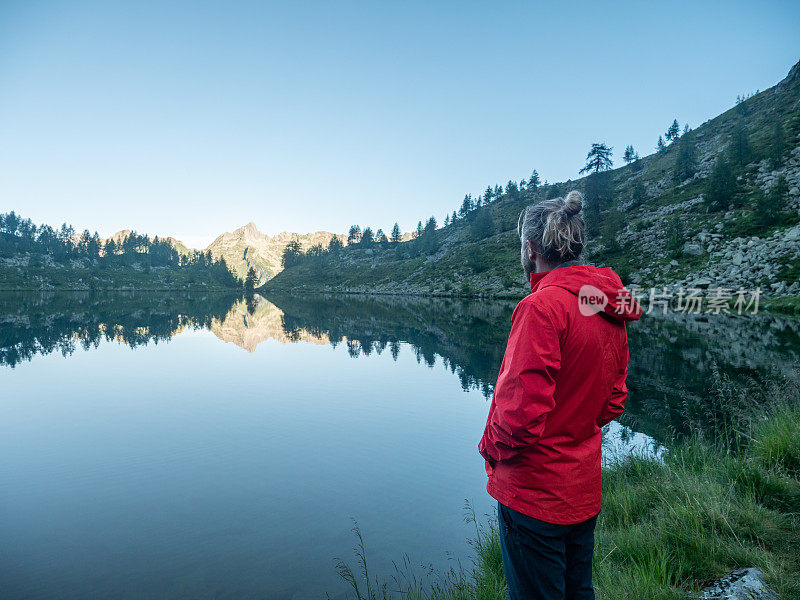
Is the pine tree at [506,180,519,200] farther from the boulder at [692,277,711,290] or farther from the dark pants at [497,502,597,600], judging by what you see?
the dark pants at [497,502,597,600]

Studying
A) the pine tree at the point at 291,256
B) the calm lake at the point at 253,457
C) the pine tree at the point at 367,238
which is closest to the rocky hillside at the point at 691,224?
the calm lake at the point at 253,457

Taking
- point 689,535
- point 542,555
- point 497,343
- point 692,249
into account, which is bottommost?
point 497,343

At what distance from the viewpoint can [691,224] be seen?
59594mm

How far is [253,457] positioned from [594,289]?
9542mm

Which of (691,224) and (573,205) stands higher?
(691,224)

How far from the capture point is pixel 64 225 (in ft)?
575

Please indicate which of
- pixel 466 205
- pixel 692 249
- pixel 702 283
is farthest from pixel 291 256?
pixel 702 283

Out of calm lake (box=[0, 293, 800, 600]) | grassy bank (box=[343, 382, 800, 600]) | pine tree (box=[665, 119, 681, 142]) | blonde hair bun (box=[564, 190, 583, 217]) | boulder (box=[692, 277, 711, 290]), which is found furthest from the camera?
pine tree (box=[665, 119, 681, 142])

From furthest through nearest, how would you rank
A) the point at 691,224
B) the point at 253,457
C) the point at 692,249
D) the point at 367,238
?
the point at 367,238 < the point at 691,224 < the point at 692,249 < the point at 253,457

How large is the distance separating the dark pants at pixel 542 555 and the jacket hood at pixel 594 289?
1.25 meters

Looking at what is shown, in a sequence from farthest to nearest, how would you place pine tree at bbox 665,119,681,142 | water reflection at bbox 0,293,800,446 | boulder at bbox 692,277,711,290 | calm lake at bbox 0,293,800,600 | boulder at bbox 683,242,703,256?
pine tree at bbox 665,119,681,142 → boulder at bbox 683,242,703,256 → boulder at bbox 692,277,711,290 → water reflection at bbox 0,293,800,446 → calm lake at bbox 0,293,800,600

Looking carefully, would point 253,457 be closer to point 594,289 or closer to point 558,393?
point 558,393

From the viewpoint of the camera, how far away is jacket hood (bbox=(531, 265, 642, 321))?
2357 mm

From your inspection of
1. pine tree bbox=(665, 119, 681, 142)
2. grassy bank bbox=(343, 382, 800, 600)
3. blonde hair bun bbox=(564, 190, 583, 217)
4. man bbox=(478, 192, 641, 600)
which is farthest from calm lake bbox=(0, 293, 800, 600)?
pine tree bbox=(665, 119, 681, 142)
